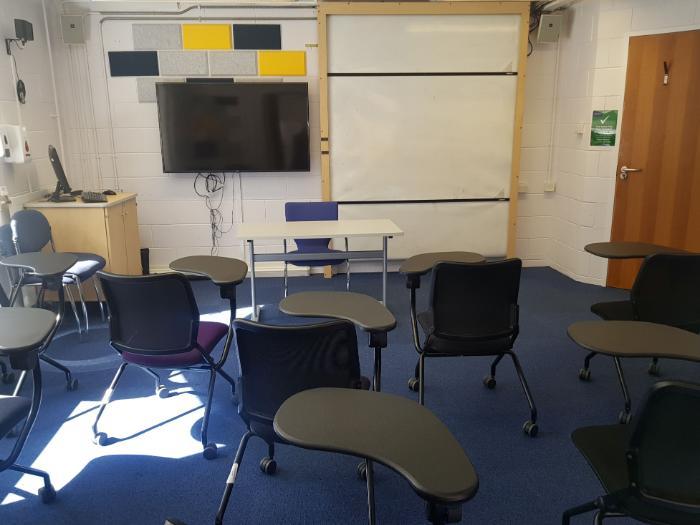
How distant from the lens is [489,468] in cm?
237

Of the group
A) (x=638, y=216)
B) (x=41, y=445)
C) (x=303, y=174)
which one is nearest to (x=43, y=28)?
(x=303, y=174)

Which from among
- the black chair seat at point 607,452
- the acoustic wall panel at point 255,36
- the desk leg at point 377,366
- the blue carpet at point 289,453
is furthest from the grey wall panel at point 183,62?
the black chair seat at point 607,452

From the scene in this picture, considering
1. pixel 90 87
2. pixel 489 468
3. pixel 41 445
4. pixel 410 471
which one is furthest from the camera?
pixel 90 87

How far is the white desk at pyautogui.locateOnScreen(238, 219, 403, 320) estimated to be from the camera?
3.89 meters

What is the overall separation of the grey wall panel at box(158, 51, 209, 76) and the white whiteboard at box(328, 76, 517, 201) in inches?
48.6

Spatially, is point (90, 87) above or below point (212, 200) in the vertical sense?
above

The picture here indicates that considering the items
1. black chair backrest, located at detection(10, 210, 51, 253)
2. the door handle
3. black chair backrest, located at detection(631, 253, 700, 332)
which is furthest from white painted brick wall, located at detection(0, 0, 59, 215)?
the door handle

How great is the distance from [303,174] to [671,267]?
3610 millimetres

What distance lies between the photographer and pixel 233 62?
5.16m

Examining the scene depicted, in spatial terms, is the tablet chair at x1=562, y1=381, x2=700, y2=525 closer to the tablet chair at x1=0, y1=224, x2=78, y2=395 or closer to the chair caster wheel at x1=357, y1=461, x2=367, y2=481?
the chair caster wheel at x1=357, y1=461, x2=367, y2=481

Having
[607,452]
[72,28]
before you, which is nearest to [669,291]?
[607,452]

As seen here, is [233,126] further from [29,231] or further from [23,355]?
[23,355]

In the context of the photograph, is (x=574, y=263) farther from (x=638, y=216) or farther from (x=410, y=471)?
(x=410, y=471)

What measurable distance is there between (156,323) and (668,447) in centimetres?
196
